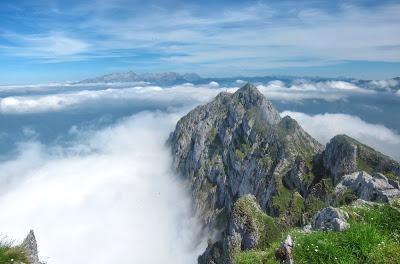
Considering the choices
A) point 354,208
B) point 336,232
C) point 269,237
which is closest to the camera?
point 336,232

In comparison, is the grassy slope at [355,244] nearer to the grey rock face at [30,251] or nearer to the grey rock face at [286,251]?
the grey rock face at [286,251]

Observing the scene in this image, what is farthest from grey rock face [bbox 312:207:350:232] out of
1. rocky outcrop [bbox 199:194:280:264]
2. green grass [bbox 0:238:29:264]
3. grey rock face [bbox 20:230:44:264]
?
rocky outcrop [bbox 199:194:280:264]

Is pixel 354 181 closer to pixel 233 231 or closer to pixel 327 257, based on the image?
pixel 233 231

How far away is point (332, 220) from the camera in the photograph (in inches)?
840

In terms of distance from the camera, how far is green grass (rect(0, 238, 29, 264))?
59.8 feet

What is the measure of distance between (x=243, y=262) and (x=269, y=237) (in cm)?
12842

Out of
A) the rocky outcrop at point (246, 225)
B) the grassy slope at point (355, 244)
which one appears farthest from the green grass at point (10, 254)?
the rocky outcrop at point (246, 225)

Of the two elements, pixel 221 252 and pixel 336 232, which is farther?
pixel 221 252

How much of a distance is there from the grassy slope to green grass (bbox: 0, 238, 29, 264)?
9379mm

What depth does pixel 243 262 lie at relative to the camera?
20844 millimetres

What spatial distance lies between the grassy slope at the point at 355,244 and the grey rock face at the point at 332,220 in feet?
1.65

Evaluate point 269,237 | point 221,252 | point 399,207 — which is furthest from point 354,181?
point 221,252

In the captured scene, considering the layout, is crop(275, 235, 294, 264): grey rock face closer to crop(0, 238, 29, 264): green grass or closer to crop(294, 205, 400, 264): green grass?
crop(294, 205, 400, 264): green grass

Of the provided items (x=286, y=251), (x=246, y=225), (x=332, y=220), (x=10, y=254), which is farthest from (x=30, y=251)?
(x=246, y=225)
